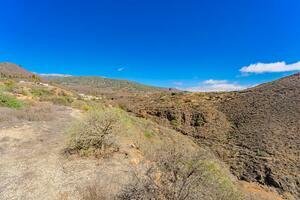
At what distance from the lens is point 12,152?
33.7ft

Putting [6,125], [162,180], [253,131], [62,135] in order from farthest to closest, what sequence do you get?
[253,131] < [6,125] < [62,135] < [162,180]

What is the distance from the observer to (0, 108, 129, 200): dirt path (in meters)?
7.23

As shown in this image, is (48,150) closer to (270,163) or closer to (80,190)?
(80,190)

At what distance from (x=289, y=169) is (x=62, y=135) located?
1864 centimetres

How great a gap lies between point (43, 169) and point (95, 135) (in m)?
2.48

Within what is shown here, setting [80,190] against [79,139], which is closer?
[80,190]

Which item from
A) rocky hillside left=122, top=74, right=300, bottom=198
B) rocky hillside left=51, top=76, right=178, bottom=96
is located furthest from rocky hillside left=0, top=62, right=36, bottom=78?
rocky hillside left=122, top=74, right=300, bottom=198

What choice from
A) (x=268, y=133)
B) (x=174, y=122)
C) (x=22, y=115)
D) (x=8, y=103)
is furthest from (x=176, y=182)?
(x=174, y=122)

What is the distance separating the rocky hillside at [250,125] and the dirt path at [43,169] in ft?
51.2

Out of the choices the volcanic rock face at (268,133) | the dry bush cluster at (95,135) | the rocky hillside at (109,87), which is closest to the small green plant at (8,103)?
the dry bush cluster at (95,135)

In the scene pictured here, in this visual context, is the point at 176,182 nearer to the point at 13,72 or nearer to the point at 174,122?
the point at 174,122

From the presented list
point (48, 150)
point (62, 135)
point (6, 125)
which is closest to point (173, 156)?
point (48, 150)

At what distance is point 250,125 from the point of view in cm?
3191

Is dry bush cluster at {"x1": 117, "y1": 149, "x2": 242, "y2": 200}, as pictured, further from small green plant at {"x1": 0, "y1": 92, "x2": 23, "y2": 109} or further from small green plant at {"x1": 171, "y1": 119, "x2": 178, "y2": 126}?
small green plant at {"x1": 171, "y1": 119, "x2": 178, "y2": 126}
